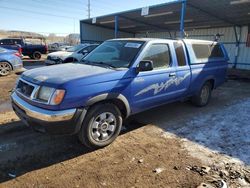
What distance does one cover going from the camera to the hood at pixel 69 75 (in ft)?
11.3

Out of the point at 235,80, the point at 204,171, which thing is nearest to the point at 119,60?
the point at 204,171

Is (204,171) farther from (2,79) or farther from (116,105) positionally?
(2,79)

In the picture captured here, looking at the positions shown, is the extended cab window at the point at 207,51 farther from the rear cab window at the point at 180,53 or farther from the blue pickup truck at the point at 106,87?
the rear cab window at the point at 180,53

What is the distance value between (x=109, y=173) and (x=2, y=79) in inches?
340

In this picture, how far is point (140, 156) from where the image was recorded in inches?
147

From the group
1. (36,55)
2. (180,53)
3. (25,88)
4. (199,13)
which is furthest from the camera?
(36,55)

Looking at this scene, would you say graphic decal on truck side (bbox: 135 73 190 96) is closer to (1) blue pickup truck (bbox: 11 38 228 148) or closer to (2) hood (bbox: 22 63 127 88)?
(1) blue pickup truck (bbox: 11 38 228 148)

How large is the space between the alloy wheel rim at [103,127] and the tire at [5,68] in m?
8.82

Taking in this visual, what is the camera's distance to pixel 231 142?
14.1 feet

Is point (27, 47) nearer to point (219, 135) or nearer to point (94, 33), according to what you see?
point (94, 33)

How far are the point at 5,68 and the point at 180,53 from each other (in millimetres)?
8876

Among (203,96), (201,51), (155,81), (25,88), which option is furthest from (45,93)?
(203,96)

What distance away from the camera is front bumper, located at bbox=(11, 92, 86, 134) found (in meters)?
3.27

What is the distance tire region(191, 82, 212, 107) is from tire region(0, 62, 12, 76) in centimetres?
883
